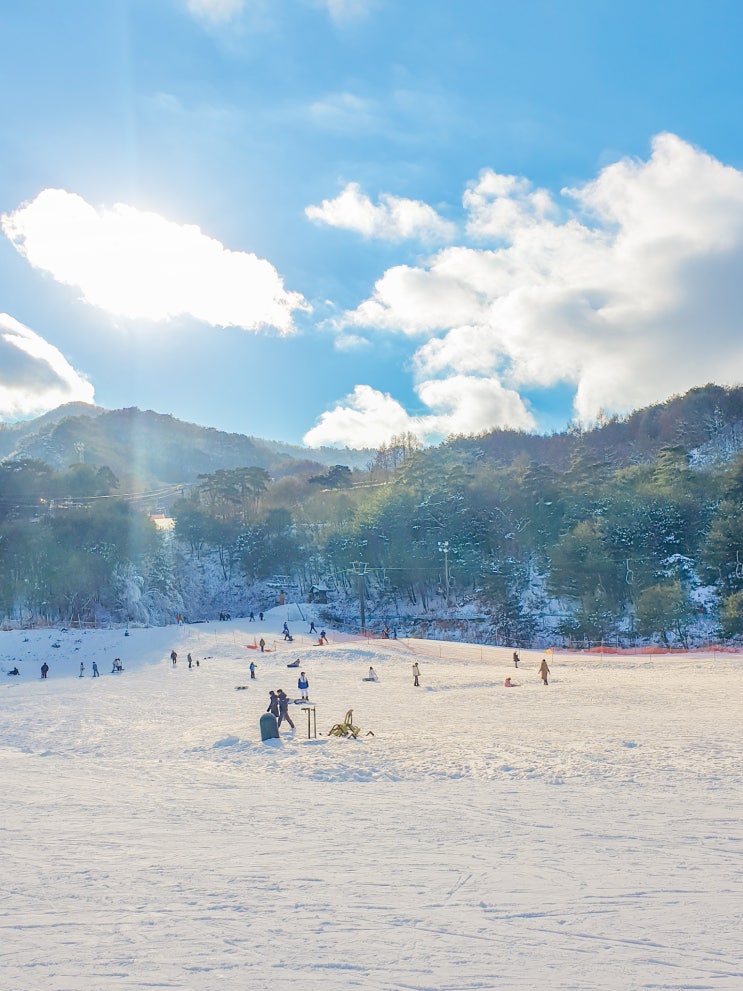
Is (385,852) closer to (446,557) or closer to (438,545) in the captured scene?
(446,557)

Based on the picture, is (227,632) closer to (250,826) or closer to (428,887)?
(250,826)

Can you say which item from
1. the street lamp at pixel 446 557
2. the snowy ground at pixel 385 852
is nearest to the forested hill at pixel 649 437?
the street lamp at pixel 446 557

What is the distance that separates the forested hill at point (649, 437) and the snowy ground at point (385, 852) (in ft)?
192

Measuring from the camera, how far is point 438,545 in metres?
62.2

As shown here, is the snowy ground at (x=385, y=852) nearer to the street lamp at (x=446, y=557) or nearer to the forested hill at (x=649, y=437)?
the street lamp at (x=446, y=557)

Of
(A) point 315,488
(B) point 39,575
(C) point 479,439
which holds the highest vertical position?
(C) point 479,439

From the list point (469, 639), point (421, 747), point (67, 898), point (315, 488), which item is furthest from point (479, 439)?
point (67, 898)

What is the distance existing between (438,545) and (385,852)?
5460 centimetres

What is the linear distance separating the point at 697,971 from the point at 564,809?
14.8ft

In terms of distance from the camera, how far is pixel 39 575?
57719mm

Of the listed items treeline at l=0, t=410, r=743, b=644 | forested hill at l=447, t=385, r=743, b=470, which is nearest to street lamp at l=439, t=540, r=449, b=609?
treeline at l=0, t=410, r=743, b=644

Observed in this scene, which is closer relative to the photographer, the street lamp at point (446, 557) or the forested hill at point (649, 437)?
the street lamp at point (446, 557)

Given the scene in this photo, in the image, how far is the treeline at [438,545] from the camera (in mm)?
A: 47750

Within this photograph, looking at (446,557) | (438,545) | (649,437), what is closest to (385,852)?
(446,557)
